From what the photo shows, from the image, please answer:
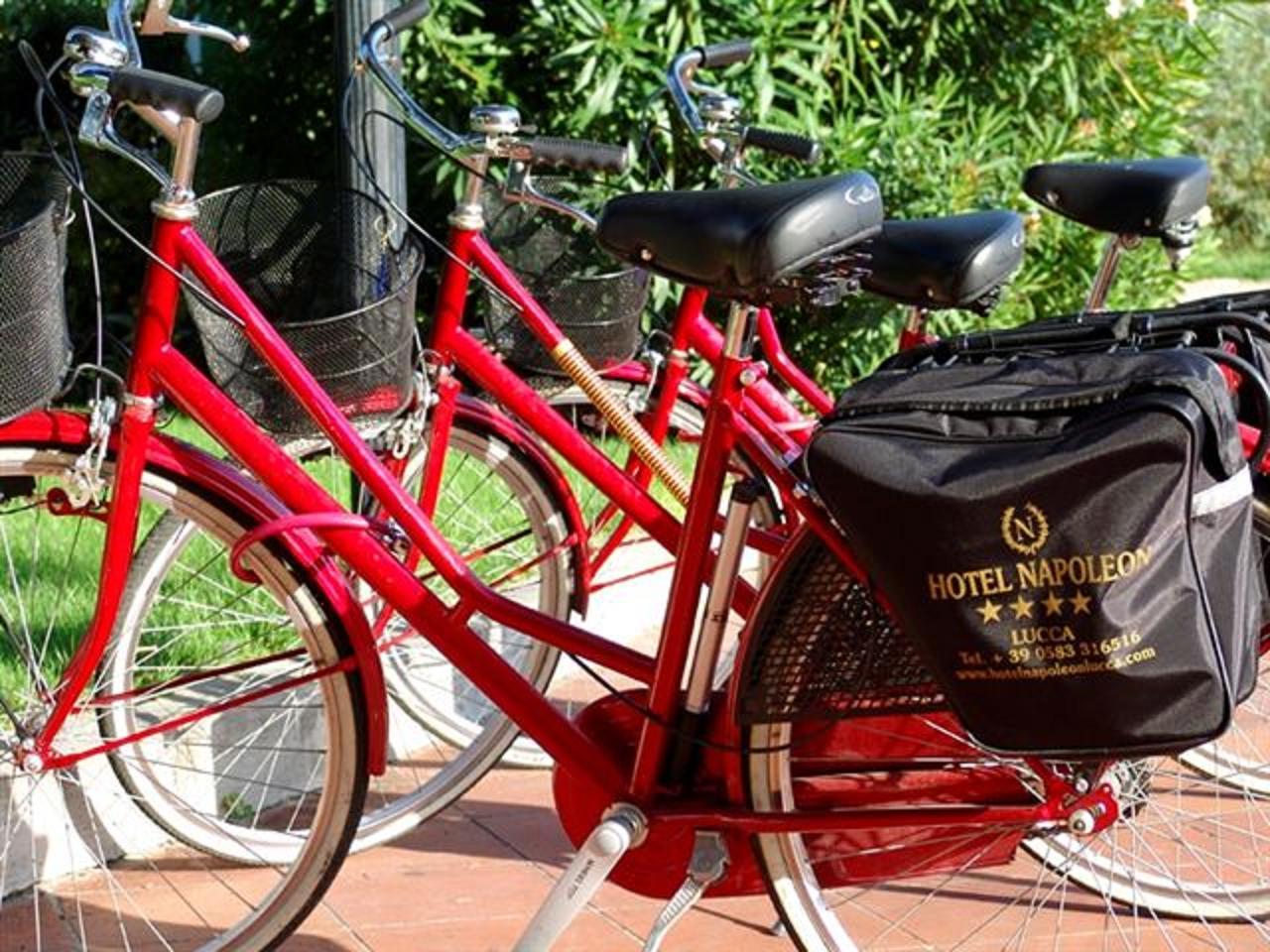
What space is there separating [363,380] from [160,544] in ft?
1.52

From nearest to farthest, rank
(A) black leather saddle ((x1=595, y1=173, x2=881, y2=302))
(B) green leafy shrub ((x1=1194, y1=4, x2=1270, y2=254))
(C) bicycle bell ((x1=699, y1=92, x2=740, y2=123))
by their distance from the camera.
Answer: (A) black leather saddle ((x1=595, y1=173, x2=881, y2=302)) → (C) bicycle bell ((x1=699, y1=92, x2=740, y2=123)) → (B) green leafy shrub ((x1=1194, y1=4, x2=1270, y2=254))

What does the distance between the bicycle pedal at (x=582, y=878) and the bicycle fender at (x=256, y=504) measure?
1.28 ft

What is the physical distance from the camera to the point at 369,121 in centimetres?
477

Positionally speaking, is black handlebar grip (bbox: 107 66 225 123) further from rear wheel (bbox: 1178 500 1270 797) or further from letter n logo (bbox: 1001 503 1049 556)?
rear wheel (bbox: 1178 500 1270 797)

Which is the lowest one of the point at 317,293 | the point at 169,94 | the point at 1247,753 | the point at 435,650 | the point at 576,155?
the point at 1247,753

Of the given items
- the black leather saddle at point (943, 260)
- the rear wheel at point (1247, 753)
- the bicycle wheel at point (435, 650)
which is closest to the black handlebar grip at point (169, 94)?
the bicycle wheel at point (435, 650)

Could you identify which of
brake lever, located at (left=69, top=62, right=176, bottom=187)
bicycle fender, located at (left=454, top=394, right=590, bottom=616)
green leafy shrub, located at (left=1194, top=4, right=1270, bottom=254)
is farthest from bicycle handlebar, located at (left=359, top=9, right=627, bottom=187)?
green leafy shrub, located at (left=1194, top=4, right=1270, bottom=254)

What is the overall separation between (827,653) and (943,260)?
0.93 m

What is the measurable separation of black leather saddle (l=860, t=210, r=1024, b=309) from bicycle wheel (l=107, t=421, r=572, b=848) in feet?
3.00

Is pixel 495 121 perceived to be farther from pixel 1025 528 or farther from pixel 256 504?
pixel 1025 528

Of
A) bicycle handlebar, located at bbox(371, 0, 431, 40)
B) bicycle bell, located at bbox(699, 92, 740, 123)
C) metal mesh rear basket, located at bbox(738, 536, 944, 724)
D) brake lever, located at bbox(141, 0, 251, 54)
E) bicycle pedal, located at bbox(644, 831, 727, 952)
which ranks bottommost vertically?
bicycle pedal, located at bbox(644, 831, 727, 952)

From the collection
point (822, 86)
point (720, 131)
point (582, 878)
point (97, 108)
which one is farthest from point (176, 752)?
point (822, 86)

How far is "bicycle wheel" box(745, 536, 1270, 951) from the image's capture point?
10.6 ft

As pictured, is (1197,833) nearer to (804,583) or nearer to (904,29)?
(804,583)
